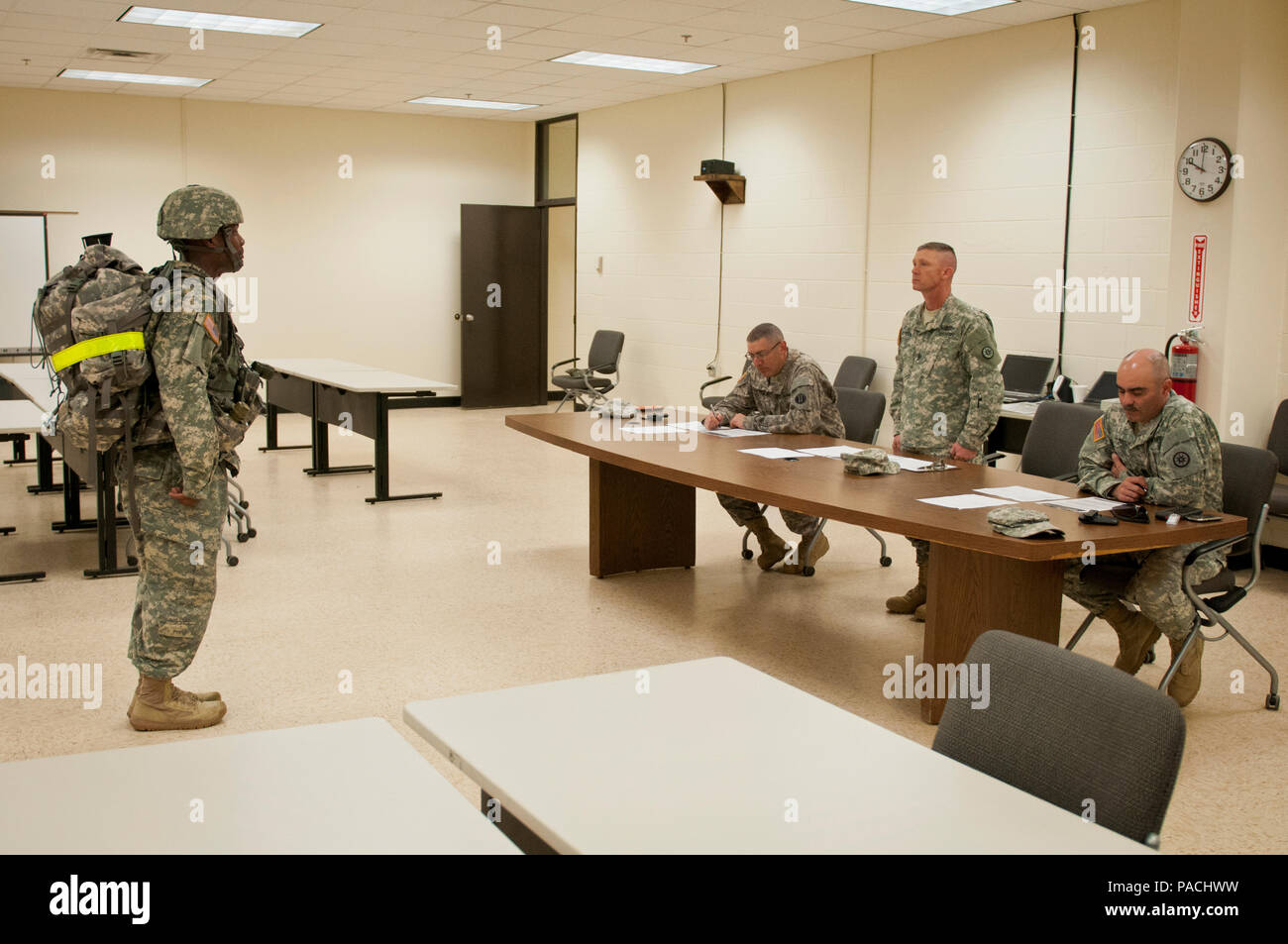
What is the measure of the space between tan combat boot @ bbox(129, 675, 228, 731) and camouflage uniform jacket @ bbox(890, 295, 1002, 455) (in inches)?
122

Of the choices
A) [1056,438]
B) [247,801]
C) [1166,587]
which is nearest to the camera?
[247,801]

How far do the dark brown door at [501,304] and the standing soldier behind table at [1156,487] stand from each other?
917cm

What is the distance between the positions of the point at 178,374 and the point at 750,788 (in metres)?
2.33

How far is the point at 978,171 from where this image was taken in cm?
741

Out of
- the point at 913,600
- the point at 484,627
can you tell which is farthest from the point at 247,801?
the point at 913,600

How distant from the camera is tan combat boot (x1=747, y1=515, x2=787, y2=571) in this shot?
5840mm

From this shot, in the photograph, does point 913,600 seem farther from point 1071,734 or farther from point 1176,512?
point 1071,734

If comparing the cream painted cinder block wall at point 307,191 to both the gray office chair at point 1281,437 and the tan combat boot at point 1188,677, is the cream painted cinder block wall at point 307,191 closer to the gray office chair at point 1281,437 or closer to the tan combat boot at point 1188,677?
the gray office chair at point 1281,437

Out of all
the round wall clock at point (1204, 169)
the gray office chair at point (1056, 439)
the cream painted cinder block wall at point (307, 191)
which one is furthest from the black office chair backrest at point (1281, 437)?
the cream painted cinder block wall at point (307, 191)

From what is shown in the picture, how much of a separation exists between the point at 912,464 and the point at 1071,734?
9.83 ft

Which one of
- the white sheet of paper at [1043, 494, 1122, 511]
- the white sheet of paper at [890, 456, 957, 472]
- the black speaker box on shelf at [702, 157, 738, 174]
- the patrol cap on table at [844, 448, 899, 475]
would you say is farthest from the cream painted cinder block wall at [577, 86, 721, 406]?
the white sheet of paper at [1043, 494, 1122, 511]

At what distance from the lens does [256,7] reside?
7.07 metres

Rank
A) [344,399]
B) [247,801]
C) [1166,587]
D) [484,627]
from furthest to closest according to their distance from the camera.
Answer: [344,399]
[484,627]
[1166,587]
[247,801]
